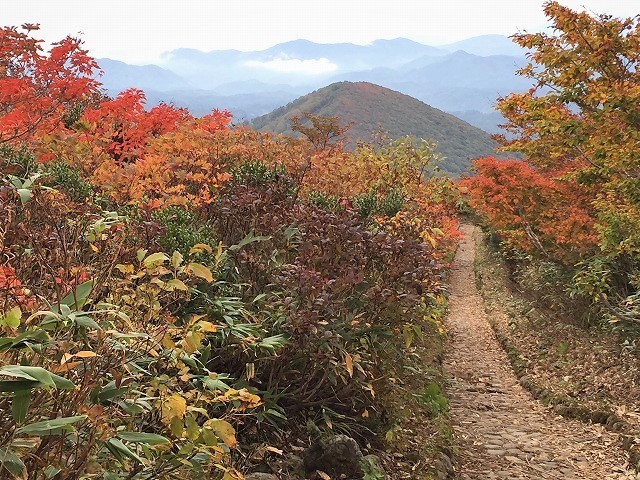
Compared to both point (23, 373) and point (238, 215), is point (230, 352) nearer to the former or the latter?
point (238, 215)

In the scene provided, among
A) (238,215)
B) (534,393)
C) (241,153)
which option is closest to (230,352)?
(238,215)

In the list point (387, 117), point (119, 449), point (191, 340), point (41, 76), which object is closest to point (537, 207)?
point (41, 76)

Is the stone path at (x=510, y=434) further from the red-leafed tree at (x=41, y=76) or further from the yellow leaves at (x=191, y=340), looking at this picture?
the red-leafed tree at (x=41, y=76)

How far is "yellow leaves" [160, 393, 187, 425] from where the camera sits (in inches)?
84.2

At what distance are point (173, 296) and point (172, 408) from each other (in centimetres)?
114

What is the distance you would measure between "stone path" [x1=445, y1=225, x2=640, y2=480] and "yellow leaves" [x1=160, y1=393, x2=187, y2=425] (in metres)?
4.29

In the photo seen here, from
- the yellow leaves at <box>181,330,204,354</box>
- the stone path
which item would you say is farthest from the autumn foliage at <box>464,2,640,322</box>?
the yellow leaves at <box>181,330,204,354</box>

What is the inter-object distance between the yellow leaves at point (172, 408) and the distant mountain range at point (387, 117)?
292ft

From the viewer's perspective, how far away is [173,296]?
321cm

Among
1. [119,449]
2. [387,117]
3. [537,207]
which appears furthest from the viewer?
[387,117]

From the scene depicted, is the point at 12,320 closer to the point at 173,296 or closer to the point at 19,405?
the point at 19,405

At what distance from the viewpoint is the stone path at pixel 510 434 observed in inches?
241

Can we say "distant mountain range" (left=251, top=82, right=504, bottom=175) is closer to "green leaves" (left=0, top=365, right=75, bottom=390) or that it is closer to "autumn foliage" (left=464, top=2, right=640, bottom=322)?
"autumn foliage" (left=464, top=2, right=640, bottom=322)

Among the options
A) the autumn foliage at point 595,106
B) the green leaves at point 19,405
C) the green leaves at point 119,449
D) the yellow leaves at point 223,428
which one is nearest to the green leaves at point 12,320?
the green leaves at point 19,405
